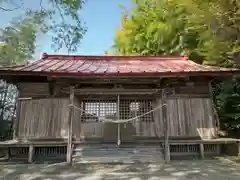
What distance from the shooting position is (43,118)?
7000mm

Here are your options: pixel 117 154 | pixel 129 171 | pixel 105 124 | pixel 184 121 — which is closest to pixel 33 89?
pixel 105 124

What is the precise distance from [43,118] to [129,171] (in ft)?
11.9

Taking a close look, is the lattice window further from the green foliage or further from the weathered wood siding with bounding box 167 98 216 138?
the green foliage

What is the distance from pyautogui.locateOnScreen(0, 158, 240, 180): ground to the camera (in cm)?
488

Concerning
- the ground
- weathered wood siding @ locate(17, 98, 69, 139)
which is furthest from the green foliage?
weathered wood siding @ locate(17, 98, 69, 139)

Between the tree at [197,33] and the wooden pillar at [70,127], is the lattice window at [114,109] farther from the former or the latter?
the tree at [197,33]

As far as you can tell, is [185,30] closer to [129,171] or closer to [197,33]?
[197,33]

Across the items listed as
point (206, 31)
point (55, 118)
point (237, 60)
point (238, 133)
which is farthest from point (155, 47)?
point (55, 118)

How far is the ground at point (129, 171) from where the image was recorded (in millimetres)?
4883

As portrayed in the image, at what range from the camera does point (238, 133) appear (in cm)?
934

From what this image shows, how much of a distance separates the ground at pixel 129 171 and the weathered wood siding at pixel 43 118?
1.13 metres

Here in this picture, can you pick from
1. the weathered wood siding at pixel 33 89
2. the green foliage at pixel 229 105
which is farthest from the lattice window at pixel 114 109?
the green foliage at pixel 229 105

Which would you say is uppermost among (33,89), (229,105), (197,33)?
(197,33)

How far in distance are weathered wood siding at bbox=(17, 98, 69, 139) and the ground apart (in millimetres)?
1132
